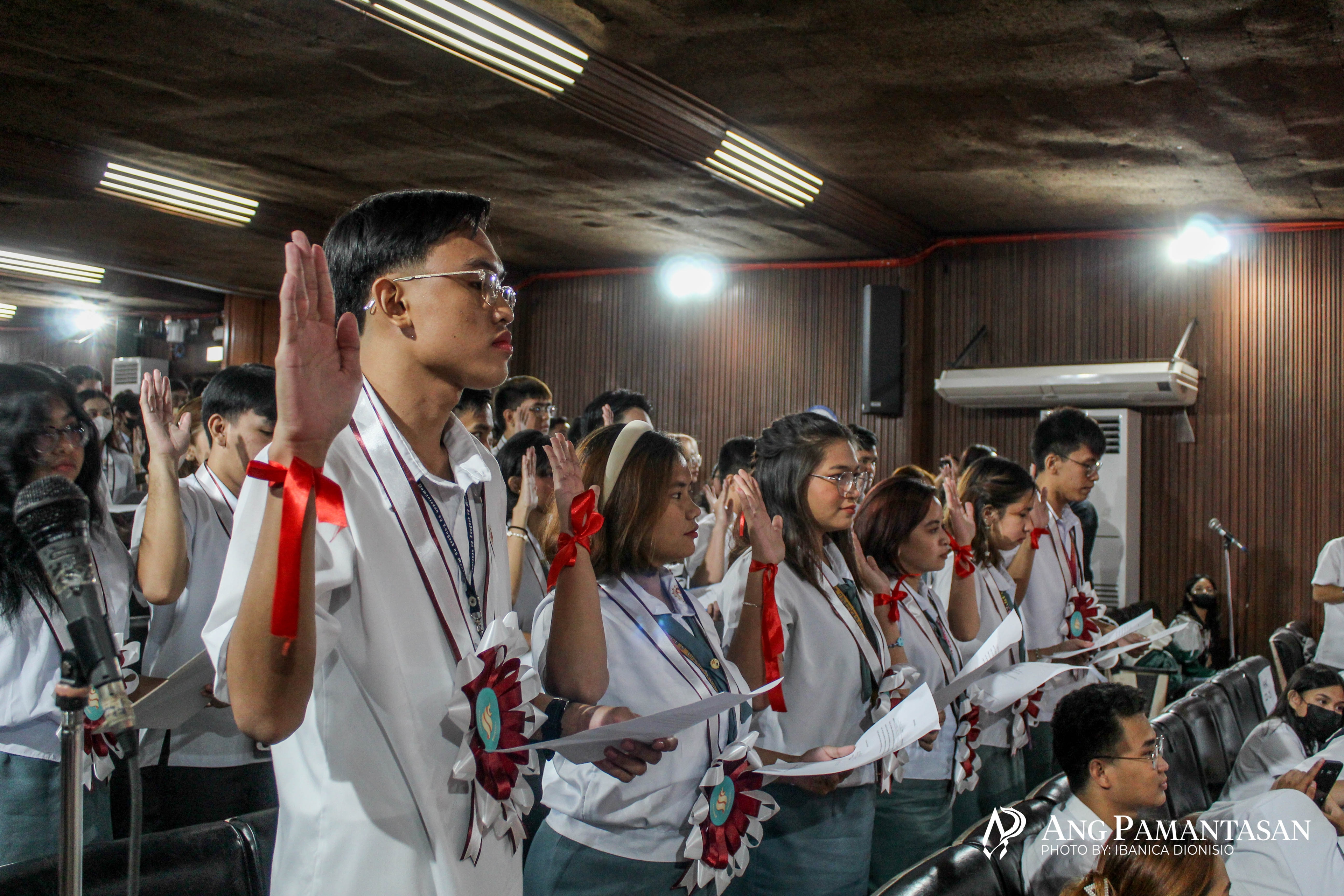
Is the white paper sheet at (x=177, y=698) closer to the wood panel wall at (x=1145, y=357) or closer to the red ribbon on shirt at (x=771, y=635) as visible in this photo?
the red ribbon on shirt at (x=771, y=635)

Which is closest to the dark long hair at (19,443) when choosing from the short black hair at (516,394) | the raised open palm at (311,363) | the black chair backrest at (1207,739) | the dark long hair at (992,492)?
the raised open palm at (311,363)

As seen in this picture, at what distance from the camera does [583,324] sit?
366 inches

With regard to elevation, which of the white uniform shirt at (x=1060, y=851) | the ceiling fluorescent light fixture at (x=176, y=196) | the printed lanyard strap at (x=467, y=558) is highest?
the ceiling fluorescent light fixture at (x=176, y=196)

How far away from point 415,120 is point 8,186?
298cm

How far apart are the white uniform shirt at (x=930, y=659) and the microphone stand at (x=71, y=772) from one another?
6.77ft

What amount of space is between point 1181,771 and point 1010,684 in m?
0.95

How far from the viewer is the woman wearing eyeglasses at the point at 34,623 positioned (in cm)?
167

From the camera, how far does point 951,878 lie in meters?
1.92

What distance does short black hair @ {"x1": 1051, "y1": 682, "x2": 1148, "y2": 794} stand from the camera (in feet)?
8.46

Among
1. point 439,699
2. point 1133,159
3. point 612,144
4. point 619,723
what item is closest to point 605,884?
point 619,723

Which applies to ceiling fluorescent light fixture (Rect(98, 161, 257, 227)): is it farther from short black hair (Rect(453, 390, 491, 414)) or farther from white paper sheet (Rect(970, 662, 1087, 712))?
white paper sheet (Rect(970, 662, 1087, 712))

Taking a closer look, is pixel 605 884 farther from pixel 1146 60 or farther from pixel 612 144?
pixel 612 144

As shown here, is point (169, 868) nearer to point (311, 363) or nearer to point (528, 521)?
point (311, 363)

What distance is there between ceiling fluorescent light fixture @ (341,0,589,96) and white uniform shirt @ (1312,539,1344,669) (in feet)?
15.3
